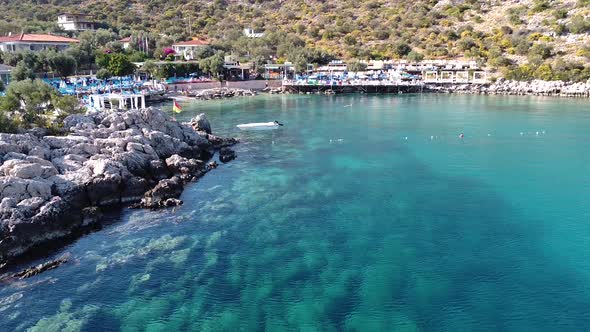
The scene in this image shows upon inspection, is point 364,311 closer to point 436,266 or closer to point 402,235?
point 436,266

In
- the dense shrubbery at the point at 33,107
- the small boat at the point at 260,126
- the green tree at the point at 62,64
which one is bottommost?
the small boat at the point at 260,126

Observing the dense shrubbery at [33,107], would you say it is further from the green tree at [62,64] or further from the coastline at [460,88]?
the coastline at [460,88]

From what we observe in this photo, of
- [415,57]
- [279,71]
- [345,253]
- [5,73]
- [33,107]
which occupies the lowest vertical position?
[345,253]

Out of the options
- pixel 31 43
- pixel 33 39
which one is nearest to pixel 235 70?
pixel 33 39

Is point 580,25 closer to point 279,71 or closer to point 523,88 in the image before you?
point 523,88

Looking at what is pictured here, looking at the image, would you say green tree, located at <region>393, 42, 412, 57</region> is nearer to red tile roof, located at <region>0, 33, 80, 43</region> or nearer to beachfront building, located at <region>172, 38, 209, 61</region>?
beachfront building, located at <region>172, 38, 209, 61</region>

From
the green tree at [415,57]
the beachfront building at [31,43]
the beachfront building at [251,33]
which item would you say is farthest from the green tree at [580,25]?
the beachfront building at [31,43]
